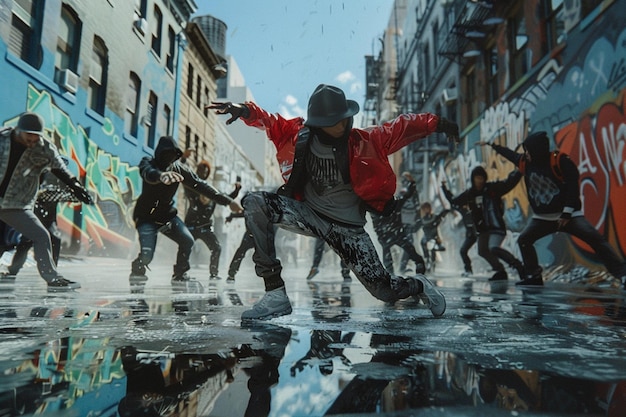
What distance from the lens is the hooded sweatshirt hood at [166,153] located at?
5.83 m

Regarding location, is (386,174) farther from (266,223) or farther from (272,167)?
(272,167)

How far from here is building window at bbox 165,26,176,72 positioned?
56.9 feet

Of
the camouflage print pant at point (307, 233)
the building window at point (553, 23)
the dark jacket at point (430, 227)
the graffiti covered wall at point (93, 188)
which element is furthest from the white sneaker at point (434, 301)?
the dark jacket at point (430, 227)

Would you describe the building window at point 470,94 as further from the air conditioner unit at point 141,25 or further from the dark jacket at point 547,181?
the air conditioner unit at point 141,25

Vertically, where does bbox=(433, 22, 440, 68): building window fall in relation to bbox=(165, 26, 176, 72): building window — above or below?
above

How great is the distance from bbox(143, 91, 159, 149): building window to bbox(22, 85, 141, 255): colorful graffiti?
1775 mm

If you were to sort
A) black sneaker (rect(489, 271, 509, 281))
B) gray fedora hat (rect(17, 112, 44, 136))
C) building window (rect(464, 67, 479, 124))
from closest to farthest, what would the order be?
gray fedora hat (rect(17, 112, 44, 136)), black sneaker (rect(489, 271, 509, 281)), building window (rect(464, 67, 479, 124))

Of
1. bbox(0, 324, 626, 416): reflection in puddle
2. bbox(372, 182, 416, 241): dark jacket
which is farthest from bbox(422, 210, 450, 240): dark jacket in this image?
bbox(0, 324, 626, 416): reflection in puddle

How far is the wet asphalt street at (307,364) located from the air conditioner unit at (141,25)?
12661mm

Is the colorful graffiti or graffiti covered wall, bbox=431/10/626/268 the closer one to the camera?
graffiti covered wall, bbox=431/10/626/268

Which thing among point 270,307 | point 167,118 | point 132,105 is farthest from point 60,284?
point 167,118

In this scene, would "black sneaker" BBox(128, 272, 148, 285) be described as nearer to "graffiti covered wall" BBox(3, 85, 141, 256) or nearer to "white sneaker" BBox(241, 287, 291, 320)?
"white sneaker" BBox(241, 287, 291, 320)

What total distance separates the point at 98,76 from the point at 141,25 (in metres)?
2.58

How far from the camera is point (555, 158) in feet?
19.0
